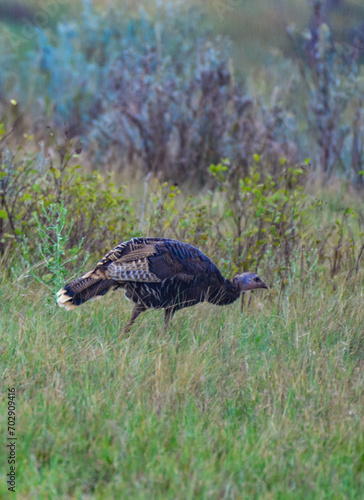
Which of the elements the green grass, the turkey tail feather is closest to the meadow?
the green grass

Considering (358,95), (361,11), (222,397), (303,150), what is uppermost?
(361,11)

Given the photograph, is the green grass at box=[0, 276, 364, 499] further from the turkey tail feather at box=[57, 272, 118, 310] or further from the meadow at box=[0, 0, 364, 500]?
the turkey tail feather at box=[57, 272, 118, 310]

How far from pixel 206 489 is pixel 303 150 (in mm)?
8484

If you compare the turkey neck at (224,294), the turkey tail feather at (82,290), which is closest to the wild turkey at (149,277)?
the turkey tail feather at (82,290)

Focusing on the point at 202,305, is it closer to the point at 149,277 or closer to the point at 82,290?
the point at 149,277

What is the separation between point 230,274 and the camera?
18.7 feet

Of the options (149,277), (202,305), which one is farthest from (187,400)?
(202,305)

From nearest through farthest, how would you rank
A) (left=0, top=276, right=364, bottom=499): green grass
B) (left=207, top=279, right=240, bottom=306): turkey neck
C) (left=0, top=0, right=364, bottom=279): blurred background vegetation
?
(left=0, top=276, right=364, bottom=499): green grass, (left=207, top=279, right=240, bottom=306): turkey neck, (left=0, top=0, right=364, bottom=279): blurred background vegetation

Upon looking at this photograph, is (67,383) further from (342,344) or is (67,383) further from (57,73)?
(57,73)

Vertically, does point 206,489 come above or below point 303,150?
below

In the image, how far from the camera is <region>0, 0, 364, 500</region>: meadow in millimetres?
2840

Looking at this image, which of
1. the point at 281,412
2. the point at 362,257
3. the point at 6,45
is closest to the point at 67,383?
the point at 281,412

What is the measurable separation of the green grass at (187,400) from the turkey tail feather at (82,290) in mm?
118

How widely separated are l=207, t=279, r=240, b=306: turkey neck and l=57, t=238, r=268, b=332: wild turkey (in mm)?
129
